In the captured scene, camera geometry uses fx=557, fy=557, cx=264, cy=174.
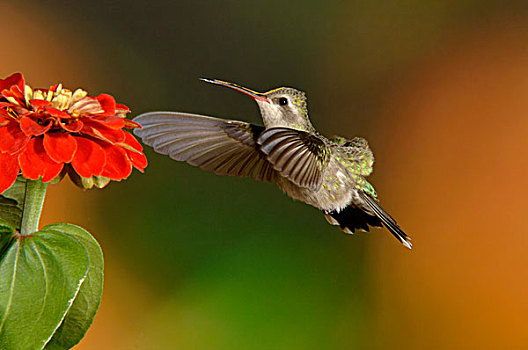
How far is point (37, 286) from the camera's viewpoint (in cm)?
41

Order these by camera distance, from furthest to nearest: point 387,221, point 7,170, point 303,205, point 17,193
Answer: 1. point 303,205
2. point 387,221
3. point 17,193
4. point 7,170

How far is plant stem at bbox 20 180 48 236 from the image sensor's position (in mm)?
448

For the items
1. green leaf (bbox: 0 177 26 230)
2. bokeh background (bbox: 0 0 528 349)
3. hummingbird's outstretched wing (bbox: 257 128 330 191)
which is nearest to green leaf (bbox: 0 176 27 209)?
green leaf (bbox: 0 177 26 230)

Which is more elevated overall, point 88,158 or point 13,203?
point 88,158

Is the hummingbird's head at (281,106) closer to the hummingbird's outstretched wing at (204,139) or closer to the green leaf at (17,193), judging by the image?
the hummingbird's outstretched wing at (204,139)

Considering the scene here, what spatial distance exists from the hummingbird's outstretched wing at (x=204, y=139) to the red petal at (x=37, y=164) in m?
0.24

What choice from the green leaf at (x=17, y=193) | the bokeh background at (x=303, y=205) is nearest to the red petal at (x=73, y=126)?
the green leaf at (x=17, y=193)

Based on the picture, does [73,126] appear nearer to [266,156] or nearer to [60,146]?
[60,146]

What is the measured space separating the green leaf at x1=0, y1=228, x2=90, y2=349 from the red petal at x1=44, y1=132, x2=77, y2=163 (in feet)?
0.27

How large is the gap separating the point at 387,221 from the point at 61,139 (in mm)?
369

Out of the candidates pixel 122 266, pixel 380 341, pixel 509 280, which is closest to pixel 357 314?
pixel 380 341

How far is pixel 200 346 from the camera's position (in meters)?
1.23

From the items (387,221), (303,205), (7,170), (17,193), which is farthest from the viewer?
(303,205)

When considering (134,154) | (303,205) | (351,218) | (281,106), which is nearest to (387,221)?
(351,218)
